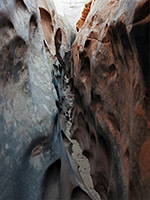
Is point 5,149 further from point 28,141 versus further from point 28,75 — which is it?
point 28,75

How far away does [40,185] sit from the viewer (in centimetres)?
138

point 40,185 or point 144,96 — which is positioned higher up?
point 144,96

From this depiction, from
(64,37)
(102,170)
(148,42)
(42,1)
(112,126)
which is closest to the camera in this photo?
(148,42)

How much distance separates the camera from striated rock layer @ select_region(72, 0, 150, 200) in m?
0.89

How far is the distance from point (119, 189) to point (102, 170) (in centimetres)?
52

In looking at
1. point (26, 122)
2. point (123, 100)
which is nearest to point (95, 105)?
point (123, 100)

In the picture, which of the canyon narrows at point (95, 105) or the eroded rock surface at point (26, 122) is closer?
the canyon narrows at point (95, 105)

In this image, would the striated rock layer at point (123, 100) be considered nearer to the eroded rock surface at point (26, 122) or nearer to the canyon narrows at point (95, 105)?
the canyon narrows at point (95, 105)

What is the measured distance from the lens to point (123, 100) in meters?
1.32

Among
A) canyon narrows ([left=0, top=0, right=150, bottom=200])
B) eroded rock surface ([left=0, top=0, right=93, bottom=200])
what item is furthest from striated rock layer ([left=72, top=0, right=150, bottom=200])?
eroded rock surface ([left=0, top=0, right=93, bottom=200])

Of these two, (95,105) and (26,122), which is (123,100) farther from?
(26,122)

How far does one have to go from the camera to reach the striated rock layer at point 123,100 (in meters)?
0.89

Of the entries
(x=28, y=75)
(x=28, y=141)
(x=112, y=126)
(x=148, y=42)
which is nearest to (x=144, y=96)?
(x=148, y=42)

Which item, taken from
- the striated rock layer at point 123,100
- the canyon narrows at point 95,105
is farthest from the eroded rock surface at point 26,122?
the striated rock layer at point 123,100
